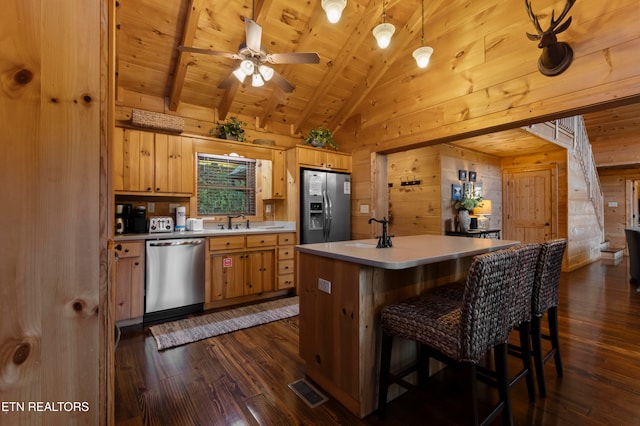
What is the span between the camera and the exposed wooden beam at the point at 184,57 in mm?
3007

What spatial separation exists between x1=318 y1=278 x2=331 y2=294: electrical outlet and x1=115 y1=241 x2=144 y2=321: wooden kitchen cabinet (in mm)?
2251

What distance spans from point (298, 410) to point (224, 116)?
3947 millimetres

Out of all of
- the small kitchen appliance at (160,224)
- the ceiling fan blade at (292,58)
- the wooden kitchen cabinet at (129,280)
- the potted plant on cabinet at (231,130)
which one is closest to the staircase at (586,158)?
the ceiling fan blade at (292,58)

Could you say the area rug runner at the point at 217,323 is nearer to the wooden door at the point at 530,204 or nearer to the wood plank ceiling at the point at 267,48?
the wood plank ceiling at the point at 267,48

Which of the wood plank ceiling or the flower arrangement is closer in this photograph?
the wood plank ceiling

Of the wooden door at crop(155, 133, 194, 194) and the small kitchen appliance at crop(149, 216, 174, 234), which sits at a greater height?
the wooden door at crop(155, 133, 194, 194)

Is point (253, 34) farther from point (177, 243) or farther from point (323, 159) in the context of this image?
point (323, 159)

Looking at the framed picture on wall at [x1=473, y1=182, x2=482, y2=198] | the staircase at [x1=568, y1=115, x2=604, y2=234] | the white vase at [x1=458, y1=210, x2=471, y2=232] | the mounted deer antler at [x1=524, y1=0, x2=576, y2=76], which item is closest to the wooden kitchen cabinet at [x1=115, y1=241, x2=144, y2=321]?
the mounted deer antler at [x1=524, y1=0, x2=576, y2=76]

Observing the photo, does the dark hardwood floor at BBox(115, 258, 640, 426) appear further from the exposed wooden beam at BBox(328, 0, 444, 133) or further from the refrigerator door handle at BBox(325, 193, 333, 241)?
the exposed wooden beam at BBox(328, 0, 444, 133)

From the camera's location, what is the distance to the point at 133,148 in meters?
3.40

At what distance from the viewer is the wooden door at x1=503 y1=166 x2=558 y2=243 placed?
6148 mm

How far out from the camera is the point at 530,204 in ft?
21.5

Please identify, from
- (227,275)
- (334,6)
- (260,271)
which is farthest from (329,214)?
(334,6)

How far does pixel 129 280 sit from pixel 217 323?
1.03 meters
